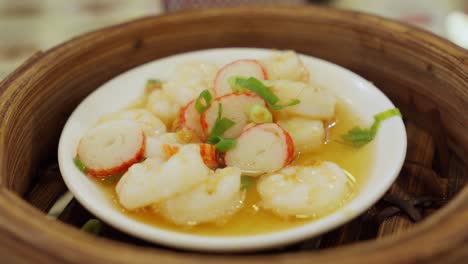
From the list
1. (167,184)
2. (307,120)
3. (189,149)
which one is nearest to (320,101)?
(307,120)

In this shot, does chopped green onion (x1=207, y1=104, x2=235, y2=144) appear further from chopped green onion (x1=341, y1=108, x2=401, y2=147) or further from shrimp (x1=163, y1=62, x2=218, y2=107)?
chopped green onion (x1=341, y1=108, x2=401, y2=147)

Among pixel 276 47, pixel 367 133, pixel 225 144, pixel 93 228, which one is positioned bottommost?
pixel 93 228

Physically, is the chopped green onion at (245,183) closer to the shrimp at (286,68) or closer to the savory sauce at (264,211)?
the savory sauce at (264,211)

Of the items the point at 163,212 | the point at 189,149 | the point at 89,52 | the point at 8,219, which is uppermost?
the point at 89,52

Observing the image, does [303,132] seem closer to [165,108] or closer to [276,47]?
[165,108]

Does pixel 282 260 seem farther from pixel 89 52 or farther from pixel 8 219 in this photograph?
pixel 89 52

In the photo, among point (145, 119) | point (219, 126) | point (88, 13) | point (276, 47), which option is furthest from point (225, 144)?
point (88, 13)
